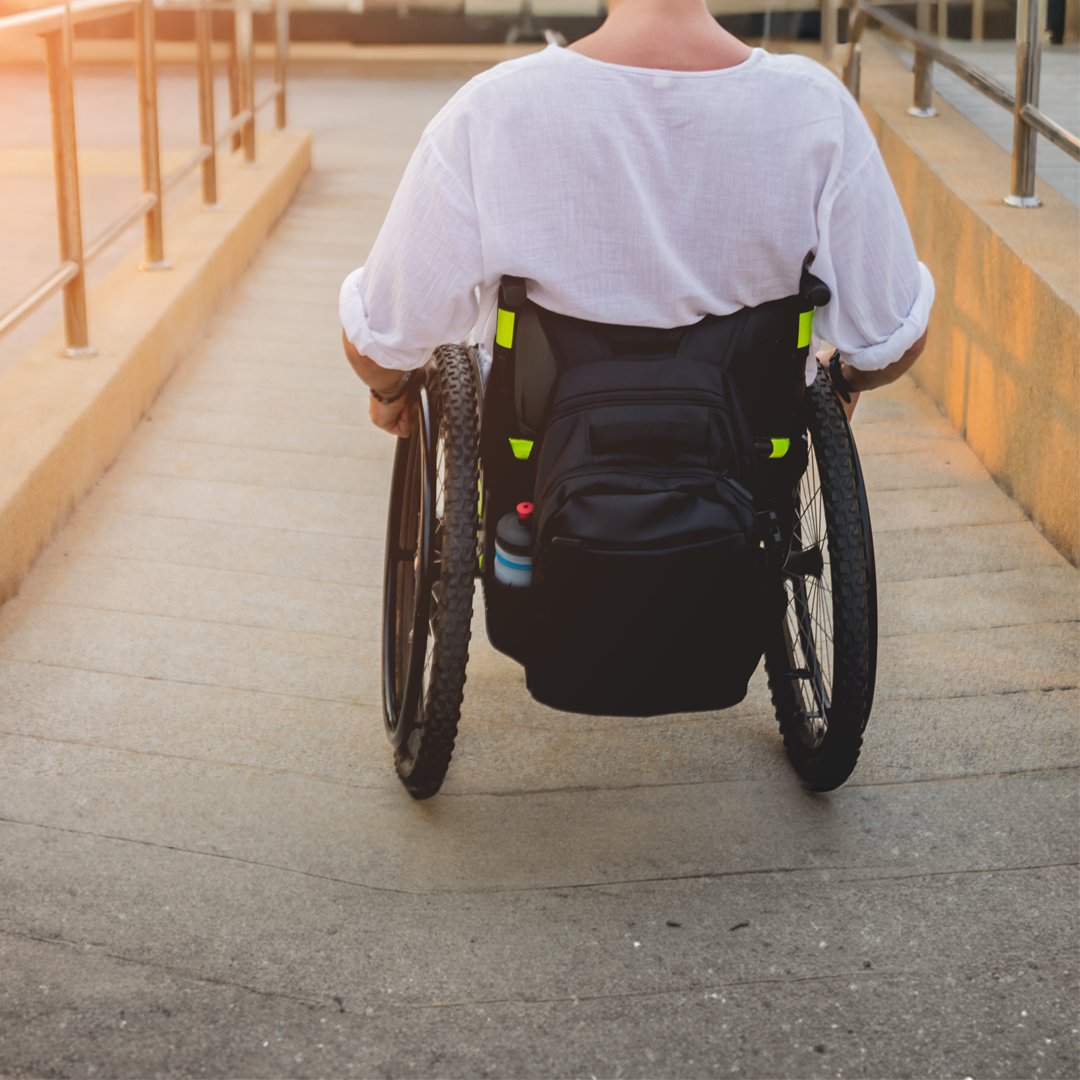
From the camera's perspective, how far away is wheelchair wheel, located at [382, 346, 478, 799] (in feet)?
5.77

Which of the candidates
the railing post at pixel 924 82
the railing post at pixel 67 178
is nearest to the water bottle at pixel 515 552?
the railing post at pixel 67 178

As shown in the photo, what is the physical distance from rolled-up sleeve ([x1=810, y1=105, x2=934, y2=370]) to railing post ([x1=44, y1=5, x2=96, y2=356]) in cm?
186

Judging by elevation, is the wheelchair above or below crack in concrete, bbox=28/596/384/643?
above

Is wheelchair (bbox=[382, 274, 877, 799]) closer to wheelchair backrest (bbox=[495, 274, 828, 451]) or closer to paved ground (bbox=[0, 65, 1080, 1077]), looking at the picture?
wheelchair backrest (bbox=[495, 274, 828, 451])

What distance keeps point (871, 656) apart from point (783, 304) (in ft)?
1.54

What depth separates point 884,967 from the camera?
169 centimetres

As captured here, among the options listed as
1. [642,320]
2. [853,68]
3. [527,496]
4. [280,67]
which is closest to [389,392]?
[527,496]

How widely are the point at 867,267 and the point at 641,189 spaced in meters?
0.30

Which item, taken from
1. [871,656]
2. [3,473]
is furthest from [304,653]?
[871,656]

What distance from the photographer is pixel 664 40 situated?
5.22 feet

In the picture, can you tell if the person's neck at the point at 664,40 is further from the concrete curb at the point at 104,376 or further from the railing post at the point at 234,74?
→ the railing post at the point at 234,74

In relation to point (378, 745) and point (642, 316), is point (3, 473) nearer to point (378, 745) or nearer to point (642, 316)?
point (378, 745)

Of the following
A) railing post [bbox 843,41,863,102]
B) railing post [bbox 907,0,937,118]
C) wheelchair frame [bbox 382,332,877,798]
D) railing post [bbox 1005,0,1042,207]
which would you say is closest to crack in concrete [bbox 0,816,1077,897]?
wheelchair frame [bbox 382,332,877,798]

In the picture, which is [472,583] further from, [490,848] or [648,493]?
[490,848]
